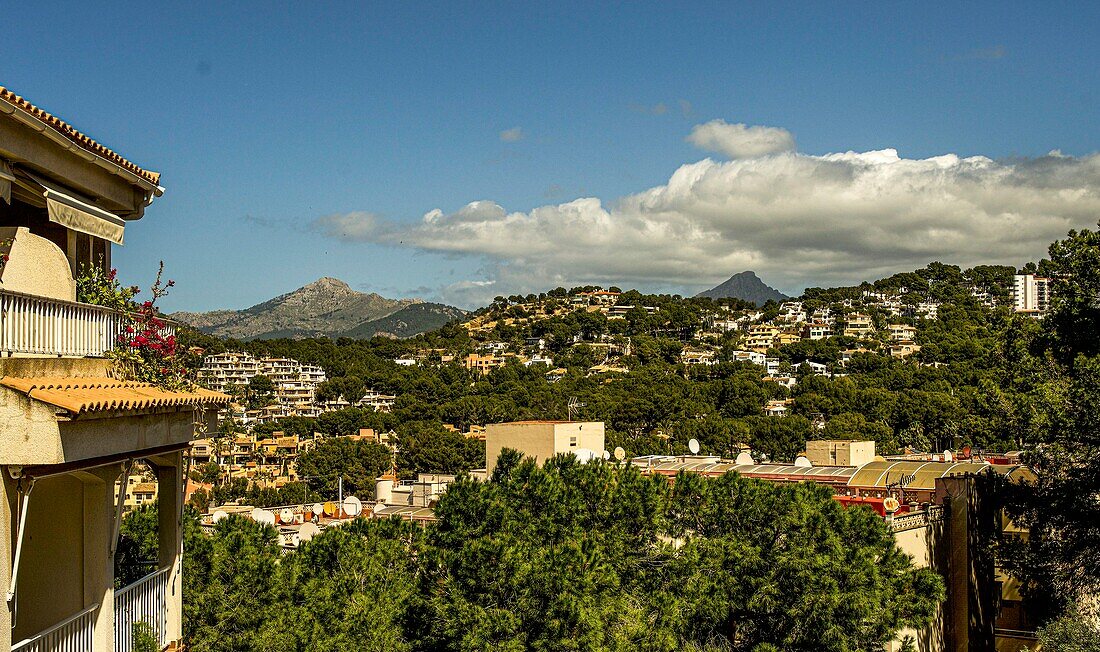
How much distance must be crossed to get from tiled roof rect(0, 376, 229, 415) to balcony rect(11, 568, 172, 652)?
1471mm

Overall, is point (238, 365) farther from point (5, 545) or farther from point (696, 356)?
point (5, 545)

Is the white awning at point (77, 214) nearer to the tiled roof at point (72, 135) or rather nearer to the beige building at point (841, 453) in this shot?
the tiled roof at point (72, 135)

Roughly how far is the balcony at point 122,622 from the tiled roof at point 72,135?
3.19m

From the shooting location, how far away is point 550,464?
1842cm

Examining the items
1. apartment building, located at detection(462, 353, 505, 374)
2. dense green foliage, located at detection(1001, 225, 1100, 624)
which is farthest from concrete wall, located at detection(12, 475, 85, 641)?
apartment building, located at detection(462, 353, 505, 374)

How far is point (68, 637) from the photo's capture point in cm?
673

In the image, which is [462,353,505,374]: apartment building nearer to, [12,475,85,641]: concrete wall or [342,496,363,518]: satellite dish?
[342,496,363,518]: satellite dish

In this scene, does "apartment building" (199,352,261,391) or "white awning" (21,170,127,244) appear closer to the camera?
"white awning" (21,170,127,244)

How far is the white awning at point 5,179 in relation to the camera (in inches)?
245

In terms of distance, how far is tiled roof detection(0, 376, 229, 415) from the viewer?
5.88m

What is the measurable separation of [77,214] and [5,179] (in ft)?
2.47

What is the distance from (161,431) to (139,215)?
2.03 meters

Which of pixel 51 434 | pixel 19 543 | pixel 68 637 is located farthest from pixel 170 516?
pixel 51 434

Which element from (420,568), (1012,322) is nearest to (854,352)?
(1012,322)
